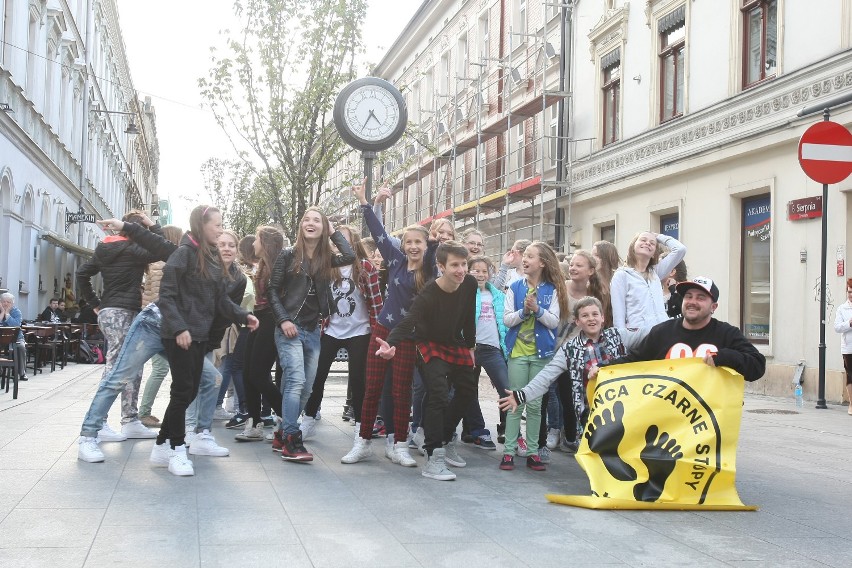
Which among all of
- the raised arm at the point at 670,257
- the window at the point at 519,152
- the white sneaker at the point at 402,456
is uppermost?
the window at the point at 519,152

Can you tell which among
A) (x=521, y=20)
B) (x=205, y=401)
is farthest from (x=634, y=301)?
(x=521, y=20)

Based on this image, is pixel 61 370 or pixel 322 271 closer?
pixel 322 271

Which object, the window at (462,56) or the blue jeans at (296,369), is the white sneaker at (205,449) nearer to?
the blue jeans at (296,369)

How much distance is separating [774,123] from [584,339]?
10.3m

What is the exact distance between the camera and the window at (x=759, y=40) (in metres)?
16.4

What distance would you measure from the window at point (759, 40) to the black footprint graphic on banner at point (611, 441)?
11765 mm

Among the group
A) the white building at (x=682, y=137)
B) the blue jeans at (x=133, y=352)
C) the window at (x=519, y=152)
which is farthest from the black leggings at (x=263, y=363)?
the window at (x=519, y=152)

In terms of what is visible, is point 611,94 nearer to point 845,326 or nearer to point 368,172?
point 845,326

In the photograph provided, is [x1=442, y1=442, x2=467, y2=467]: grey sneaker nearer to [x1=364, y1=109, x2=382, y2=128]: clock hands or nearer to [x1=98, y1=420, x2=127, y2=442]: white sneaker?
[x1=98, y1=420, x2=127, y2=442]: white sneaker

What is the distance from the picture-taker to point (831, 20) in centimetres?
1462

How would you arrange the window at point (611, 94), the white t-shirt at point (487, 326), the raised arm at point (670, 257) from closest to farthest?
the raised arm at point (670, 257)
the white t-shirt at point (487, 326)
the window at point (611, 94)

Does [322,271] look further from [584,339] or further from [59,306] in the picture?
[59,306]

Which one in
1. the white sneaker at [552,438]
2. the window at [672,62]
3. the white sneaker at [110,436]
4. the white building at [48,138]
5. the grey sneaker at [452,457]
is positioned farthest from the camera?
the white building at [48,138]

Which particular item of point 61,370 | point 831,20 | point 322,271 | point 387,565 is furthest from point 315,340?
point 61,370
